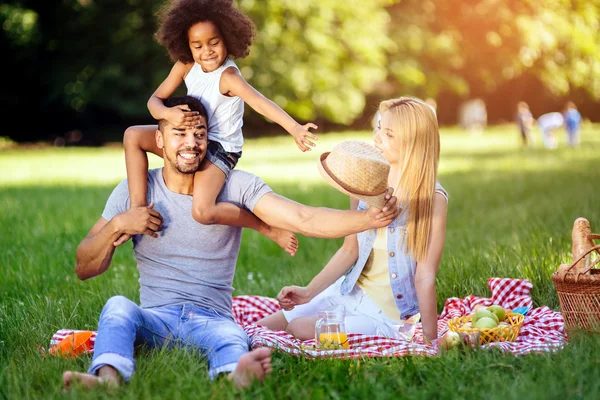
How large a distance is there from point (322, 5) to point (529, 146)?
9.25 metres

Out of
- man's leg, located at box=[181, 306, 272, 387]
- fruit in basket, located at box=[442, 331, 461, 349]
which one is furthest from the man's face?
fruit in basket, located at box=[442, 331, 461, 349]

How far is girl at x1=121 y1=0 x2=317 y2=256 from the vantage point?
432 cm

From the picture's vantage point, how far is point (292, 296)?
186 inches

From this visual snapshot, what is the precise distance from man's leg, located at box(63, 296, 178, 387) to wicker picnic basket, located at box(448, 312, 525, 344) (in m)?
1.56

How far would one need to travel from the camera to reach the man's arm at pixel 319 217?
3.67 meters

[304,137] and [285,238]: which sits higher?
[304,137]

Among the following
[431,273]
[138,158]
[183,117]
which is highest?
[183,117]

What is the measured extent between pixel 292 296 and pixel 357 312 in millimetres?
401

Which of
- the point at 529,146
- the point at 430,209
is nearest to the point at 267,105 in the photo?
the point at 430,209

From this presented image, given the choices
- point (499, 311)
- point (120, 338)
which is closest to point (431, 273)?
point (499, 311)

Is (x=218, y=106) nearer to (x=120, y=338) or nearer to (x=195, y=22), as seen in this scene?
(x=195, y=22)

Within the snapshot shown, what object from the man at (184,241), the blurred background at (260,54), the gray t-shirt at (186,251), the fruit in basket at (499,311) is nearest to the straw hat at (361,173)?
the man at (184,241)

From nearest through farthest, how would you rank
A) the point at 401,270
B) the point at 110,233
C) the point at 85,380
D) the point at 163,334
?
the point at 85,380 → the point at 163,334 → the point at 110,233 → the point at 401,270

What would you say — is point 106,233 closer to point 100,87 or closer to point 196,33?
point 196,33
